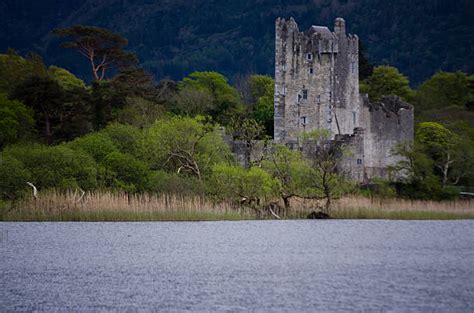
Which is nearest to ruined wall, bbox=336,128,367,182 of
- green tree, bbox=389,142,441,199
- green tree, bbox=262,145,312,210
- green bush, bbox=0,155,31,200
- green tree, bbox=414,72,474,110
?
green tree, bbox=389,142,441,199

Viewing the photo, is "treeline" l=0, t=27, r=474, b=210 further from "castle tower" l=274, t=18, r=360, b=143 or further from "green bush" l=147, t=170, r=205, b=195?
"castle tower" l=274, t=18, r=360, b=143

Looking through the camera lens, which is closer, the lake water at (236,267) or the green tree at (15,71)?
the lake water at (236,267)

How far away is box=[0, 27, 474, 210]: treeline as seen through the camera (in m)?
43.5

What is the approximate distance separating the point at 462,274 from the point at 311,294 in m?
4.66

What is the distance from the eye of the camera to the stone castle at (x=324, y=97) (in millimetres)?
62500

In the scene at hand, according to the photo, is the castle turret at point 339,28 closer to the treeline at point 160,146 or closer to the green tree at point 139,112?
the treeline at point 160,146

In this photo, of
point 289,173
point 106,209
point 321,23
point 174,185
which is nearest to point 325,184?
point 289,173

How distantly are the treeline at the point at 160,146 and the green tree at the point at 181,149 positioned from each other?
0.17 feet

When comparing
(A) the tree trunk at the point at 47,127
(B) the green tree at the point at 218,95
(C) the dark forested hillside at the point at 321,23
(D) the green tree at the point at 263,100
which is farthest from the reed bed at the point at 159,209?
(C) the dark forested hillside at the point at 321,23

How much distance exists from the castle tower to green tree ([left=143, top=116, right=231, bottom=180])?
1445cm

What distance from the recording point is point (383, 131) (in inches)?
2458

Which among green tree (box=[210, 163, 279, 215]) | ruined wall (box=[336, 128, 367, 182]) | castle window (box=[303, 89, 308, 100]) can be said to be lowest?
green tree (box=[210, 163, 279, 215])

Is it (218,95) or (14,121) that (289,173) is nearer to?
(14,121)

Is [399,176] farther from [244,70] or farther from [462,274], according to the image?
[244,70]
